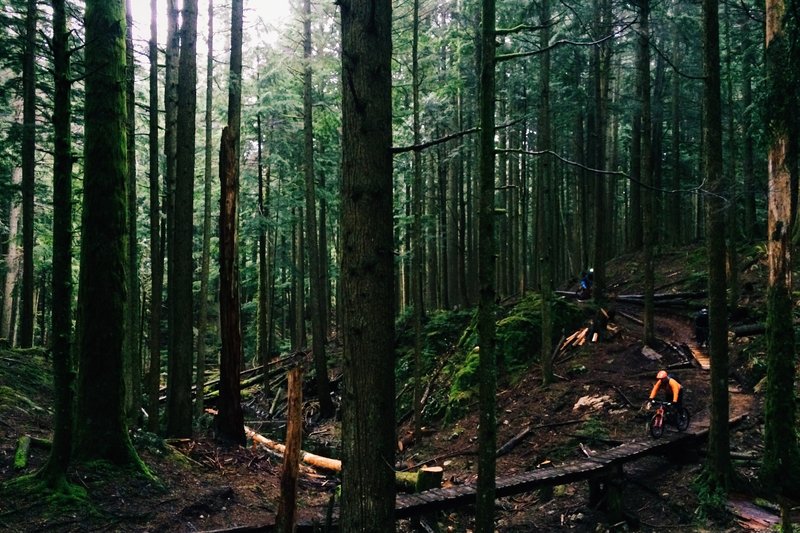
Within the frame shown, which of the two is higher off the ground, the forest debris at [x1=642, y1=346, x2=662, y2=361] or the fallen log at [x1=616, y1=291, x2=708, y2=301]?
the fallen log at [x1=616, y1=291, x2=708, y2=301]

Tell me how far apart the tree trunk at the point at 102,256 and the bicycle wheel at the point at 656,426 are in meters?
9.75

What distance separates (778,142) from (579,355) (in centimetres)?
979

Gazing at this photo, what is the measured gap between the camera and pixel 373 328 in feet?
11.5

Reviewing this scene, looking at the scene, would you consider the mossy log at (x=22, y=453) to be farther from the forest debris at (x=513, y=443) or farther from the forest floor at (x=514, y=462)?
the forest debris at (x=513, y=443)

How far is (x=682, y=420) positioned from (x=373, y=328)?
10.4 meters

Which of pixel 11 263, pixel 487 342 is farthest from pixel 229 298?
pixel 11 263

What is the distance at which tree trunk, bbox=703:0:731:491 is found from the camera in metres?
8.64

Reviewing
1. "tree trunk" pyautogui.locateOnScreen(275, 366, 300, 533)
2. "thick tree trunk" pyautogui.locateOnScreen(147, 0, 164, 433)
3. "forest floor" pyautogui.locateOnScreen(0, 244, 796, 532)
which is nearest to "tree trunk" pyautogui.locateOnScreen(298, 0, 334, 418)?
"forest floor" pyautogui.locateOnScreen(0, 244, 796, 532)

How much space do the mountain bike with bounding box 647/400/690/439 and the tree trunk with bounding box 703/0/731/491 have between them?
207cm

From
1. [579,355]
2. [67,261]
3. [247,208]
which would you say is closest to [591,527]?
[579,355]

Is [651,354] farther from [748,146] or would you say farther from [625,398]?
[748,146]

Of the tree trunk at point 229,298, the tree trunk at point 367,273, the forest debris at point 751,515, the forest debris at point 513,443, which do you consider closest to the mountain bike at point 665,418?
the forest debris at point 751,515

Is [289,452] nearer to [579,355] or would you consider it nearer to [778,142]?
[778,142]

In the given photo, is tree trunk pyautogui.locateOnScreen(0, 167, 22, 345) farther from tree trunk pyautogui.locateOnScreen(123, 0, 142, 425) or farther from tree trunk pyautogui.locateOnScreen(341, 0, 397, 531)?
tree trunk pyautogui.locateOnScreen(341, 0, 397, 531)
